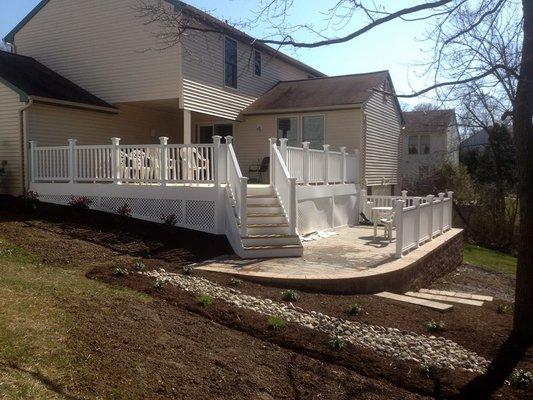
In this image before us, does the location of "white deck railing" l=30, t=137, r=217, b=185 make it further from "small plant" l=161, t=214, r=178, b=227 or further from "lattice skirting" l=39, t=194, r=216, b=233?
"small plant" l=161, t=214, r=178, b=227

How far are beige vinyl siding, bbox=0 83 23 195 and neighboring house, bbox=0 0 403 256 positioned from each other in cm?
3

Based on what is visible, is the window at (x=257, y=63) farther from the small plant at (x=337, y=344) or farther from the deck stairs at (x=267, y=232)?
the small plant at (x=337, y=344)

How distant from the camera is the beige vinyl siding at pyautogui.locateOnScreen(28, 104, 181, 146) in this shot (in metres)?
13.3

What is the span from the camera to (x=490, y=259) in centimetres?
1559

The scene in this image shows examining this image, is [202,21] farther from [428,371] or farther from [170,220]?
[428,371]

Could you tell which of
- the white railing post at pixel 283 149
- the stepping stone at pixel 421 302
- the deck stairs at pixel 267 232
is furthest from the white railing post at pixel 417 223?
the stepping stone at pixel 421 302

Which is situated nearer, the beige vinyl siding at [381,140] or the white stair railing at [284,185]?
the white stair railing at [284,185]

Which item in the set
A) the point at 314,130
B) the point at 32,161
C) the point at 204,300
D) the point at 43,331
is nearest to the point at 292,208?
the point at 204,300

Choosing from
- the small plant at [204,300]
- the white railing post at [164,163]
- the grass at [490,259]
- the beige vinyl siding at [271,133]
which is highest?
the beige vinyl siding at [271,133]

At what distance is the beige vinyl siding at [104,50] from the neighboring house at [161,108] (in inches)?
1.3

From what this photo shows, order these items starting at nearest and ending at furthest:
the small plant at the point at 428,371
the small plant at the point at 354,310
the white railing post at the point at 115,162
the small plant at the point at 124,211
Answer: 1. the small plant at the point at 428,371
2. the small plant at the point at 354,310
3. the small plant at the point at 124,211
4. the white railing post at the point at 115,162

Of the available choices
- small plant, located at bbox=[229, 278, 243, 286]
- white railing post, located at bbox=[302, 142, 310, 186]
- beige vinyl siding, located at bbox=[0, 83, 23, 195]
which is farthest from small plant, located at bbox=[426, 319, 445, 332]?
beige vinyl siding, located at bbox=[0, 83, 23, 195]

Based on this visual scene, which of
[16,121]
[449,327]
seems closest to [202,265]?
[449,327]

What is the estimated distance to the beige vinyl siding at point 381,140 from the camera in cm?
1759
